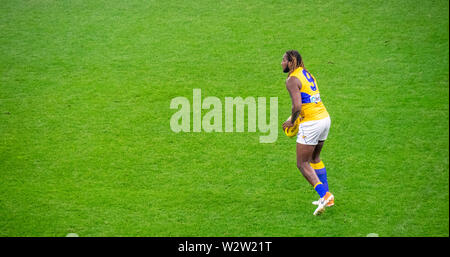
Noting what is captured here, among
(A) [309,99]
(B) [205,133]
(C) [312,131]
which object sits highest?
(A) [309,99]

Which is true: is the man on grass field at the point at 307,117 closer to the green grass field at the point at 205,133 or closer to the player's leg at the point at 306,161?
the player's leg at the point at 306,161

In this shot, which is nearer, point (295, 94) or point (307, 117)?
point (295, 94)

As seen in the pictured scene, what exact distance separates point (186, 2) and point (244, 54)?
9.06ft

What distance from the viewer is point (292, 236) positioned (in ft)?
16.6

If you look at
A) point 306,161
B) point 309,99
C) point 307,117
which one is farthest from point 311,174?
point 309,99

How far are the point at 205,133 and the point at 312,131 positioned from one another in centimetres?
246

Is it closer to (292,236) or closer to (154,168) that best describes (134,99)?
(154,168)

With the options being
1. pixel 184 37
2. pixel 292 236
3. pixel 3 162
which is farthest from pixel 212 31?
pixel 292 236

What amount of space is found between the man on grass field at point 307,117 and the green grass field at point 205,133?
45cm

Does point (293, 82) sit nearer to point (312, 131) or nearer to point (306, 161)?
point (312, 131)

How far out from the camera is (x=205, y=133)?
7262 mm

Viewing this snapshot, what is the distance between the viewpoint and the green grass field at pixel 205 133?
5.50 m

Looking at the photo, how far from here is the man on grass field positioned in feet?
17.0

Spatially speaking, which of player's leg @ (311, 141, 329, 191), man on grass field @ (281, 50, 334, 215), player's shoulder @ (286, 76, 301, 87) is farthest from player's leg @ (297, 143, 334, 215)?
player's shoulder @ (286, 76, 301, 87)
